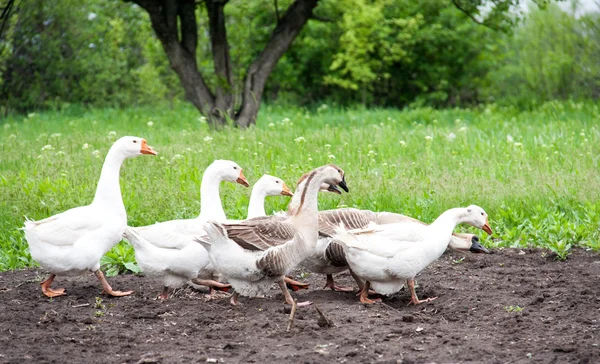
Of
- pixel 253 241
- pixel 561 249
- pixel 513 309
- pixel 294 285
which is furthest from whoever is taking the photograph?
pixel 561 249

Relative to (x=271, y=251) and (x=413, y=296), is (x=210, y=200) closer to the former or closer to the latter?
(x=271, y=251)

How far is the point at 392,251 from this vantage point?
20.6 feet

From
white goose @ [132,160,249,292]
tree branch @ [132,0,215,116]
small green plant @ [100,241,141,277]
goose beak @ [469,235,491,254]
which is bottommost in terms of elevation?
small green plant @ [100,241,141,277]

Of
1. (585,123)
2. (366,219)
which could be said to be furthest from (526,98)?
(366,219)

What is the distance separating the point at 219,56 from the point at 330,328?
10570 millimetres

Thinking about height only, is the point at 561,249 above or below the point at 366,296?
above

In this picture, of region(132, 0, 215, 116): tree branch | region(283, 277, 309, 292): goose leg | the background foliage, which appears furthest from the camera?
the background foliage

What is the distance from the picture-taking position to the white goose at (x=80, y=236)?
6.63 metres

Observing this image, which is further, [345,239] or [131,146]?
[131,146]

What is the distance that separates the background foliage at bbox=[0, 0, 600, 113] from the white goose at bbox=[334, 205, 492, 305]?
14.9m

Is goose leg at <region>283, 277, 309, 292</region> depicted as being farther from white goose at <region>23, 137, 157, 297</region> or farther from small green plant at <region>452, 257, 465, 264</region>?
small green plant at <region>452, 257, 465, 264</region>

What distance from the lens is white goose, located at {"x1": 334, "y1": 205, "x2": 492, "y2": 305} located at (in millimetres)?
6273

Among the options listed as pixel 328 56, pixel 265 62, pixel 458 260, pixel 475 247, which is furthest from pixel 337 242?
pixel 328 56

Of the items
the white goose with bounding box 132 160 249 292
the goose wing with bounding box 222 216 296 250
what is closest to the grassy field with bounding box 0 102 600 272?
the white goose with bounding box 132 160 249 292
